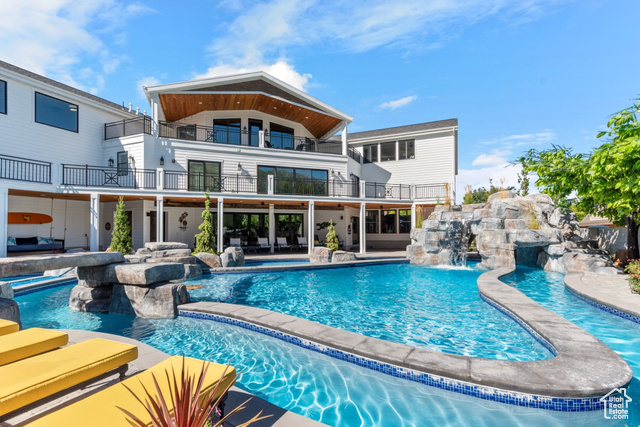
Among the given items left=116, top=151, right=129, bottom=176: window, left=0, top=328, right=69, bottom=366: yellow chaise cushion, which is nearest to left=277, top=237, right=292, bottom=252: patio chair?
left=116, top=151, right=129, bottom=176: window

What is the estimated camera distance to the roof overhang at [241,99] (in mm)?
15773

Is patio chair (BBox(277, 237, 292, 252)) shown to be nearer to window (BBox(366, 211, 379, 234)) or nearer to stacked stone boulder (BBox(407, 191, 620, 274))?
window (BBox(366, 211, 379, 234))

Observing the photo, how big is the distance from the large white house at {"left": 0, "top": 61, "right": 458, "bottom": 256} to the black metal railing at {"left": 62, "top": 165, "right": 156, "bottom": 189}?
0.05 m

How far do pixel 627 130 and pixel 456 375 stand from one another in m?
8.73

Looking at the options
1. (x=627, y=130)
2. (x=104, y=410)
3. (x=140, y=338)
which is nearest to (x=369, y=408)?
(x=104, y=410)

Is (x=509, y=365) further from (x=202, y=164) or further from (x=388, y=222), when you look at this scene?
(x=388, y=222)

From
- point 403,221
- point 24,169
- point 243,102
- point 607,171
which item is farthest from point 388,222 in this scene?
point 24,169

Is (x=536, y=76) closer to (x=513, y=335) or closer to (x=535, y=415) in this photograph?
(x=513, y=335)

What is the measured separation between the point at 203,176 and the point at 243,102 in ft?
16.0

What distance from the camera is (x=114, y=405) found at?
213 cm

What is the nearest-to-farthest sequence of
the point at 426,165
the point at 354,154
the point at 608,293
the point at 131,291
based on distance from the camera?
the point at 131,291 < the point at 608,293 < the point at 426,165 < the point at 354,154

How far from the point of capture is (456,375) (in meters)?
3.41

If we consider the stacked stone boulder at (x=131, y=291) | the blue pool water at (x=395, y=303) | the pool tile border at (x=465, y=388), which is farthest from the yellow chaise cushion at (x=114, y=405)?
the stacked stone boulder at (x=131, y=291)

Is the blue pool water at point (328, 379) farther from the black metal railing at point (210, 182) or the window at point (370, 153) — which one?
the window at point (370, 153)
